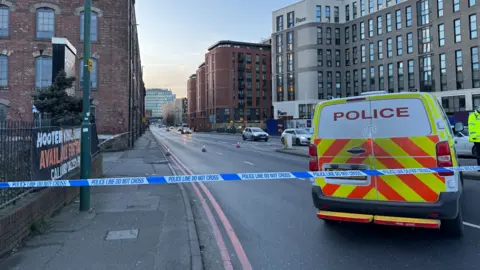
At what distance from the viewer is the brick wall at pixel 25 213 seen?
183 inches

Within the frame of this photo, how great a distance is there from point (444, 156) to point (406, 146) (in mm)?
471

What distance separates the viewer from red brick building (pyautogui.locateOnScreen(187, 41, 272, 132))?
98.7 m

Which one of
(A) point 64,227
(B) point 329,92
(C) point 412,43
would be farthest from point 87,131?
(B) point 329,92

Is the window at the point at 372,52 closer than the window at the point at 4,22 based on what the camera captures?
No

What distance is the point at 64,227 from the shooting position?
19.4 feet

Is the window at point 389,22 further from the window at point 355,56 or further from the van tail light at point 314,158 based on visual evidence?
the van tail light at point 314,158

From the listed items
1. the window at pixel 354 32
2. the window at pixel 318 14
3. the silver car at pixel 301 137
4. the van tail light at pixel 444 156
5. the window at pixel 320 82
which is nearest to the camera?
the van tail light at pixel 444 156

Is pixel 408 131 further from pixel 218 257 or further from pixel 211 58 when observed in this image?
pixel 211 58

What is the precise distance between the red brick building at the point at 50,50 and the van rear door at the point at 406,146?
2358cm

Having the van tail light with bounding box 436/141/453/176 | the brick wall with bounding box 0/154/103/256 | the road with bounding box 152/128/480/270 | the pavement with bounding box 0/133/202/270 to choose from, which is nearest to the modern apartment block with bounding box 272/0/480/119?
the road with bounding box 152/128/480/270

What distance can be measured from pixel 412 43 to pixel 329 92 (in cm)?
1933

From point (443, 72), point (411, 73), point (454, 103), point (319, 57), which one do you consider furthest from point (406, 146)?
point (319, 57)

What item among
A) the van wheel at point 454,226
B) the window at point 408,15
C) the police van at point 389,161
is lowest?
the van wheel at point 454,226

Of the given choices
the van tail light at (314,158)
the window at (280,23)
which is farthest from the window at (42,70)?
the window at (280,23)
